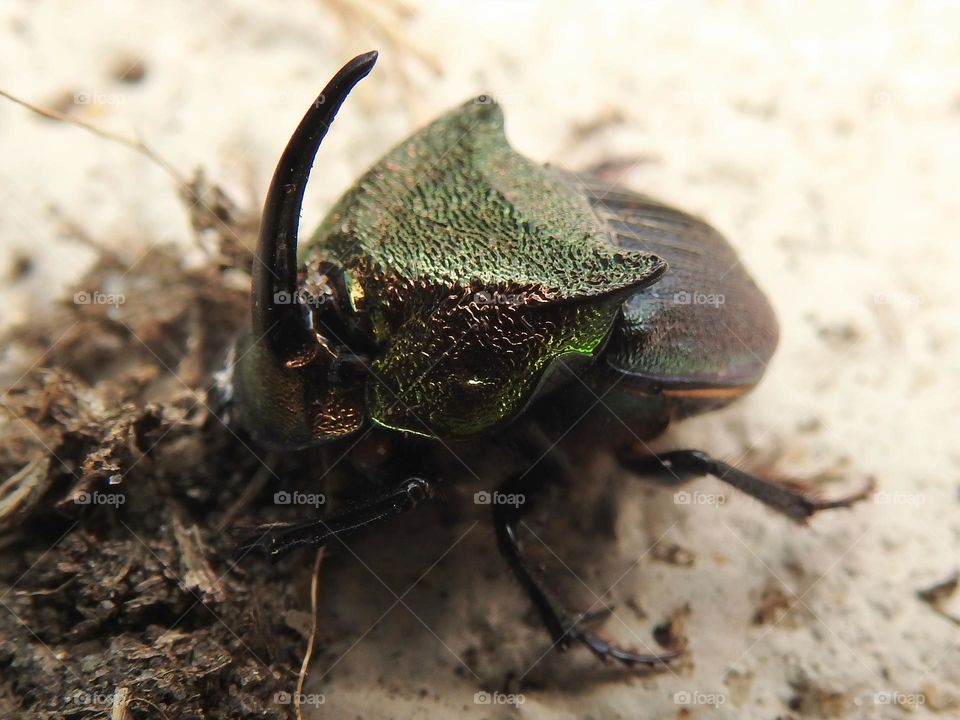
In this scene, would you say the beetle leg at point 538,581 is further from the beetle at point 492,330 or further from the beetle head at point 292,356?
the beetle head at point 292,356

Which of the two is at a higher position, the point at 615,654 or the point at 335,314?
the point at 335,314

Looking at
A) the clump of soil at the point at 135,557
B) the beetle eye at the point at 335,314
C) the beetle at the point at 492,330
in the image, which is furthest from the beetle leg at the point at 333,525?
the beetle eye at the point at 335,314

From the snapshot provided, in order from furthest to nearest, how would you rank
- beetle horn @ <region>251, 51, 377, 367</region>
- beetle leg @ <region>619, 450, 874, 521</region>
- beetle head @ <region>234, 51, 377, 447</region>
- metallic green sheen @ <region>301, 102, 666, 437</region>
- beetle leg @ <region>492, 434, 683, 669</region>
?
beetle leg @ <region>619, 450, 874, 521</region> → beetle leg @ <region>492, 434, 683, 669</region> → metallic green sheen @ <region>301, 102, 666, 437</region> → beetle head @ <region>234, 51, 377, 447</region> → beetle horn @ <region>251, 51, 377, 367</region>

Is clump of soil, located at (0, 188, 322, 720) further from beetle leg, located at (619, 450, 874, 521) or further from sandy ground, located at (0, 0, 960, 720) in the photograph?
beetle leg, located at (619, 450, 874, 521)

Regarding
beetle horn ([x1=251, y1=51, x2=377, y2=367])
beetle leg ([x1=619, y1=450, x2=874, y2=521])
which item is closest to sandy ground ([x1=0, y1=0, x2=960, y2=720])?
beetle leg ([x1=619, y1=450, x2=874, y2=521])

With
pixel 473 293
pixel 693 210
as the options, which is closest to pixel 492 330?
pixel 473 293

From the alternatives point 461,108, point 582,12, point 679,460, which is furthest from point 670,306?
point 582,12

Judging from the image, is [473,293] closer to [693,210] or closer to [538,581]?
[538,581]
